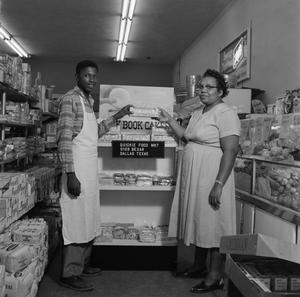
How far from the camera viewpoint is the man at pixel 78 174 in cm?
261

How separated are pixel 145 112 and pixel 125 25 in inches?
190

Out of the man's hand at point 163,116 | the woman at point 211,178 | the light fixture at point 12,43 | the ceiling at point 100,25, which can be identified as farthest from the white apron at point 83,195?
the light fixture at point 12,43

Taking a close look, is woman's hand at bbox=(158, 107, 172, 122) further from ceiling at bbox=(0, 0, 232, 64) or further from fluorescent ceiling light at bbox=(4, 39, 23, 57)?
fluorescent ceiling light at bbox=(4, 39, 23, 57)

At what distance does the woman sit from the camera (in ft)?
8.57

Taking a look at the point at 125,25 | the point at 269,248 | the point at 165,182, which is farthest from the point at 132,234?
the point at 125,25

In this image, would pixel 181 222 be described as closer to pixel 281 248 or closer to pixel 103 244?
pixel 103 244

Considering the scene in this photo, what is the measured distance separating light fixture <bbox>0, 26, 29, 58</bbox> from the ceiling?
12cm

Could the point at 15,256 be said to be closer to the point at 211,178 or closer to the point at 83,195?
the point at 83,195

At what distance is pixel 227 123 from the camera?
8.59 ft

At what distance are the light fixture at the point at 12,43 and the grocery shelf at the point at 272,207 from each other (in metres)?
6.70

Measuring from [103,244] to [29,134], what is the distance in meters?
2.27

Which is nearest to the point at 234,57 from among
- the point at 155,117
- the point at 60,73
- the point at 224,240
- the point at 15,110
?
the point at 155,117

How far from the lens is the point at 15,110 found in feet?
11.4

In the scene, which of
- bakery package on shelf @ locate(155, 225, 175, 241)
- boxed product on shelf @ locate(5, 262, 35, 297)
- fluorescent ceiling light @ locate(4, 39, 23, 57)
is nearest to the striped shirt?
boxed product on shelf @ locate(5, 262, 35, 297)
